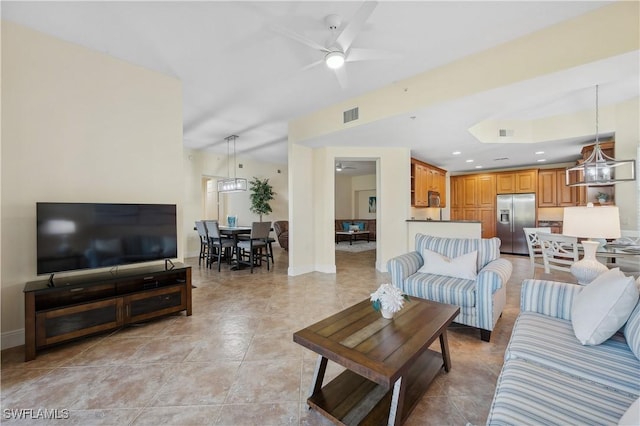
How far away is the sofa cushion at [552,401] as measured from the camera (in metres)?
1.02

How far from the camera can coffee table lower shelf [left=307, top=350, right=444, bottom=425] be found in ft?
4.88

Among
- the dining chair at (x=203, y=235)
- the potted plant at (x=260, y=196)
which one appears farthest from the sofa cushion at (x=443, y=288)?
the potted plant at (x=260, y=196)

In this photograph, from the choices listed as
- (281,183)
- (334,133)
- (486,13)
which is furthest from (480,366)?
(281,183)

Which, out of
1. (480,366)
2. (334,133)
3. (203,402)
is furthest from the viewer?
(334,133)

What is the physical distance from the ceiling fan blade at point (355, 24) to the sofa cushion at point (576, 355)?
2309 mm

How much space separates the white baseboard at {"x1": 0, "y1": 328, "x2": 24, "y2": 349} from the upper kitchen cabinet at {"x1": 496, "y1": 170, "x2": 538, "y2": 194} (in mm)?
9319

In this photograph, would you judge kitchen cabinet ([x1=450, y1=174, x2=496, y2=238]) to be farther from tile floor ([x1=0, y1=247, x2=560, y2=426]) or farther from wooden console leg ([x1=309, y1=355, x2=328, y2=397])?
wooden console leg ([x1=309, y1=355, x2=328, y2=397])

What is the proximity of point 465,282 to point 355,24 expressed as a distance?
8.49 ft

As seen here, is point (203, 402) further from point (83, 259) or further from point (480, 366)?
point (480, 366)

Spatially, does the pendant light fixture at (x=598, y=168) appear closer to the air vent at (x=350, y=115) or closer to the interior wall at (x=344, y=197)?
the air vent at (x=350, y=115)

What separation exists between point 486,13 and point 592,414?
2855 millimetres

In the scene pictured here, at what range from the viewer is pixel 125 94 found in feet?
10.1

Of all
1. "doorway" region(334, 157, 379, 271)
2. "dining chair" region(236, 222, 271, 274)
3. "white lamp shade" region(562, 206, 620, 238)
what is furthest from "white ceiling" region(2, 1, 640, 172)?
"doorway" region(334, 157, 379, 271)

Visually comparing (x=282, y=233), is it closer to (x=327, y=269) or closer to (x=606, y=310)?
(x=327, y=269)
